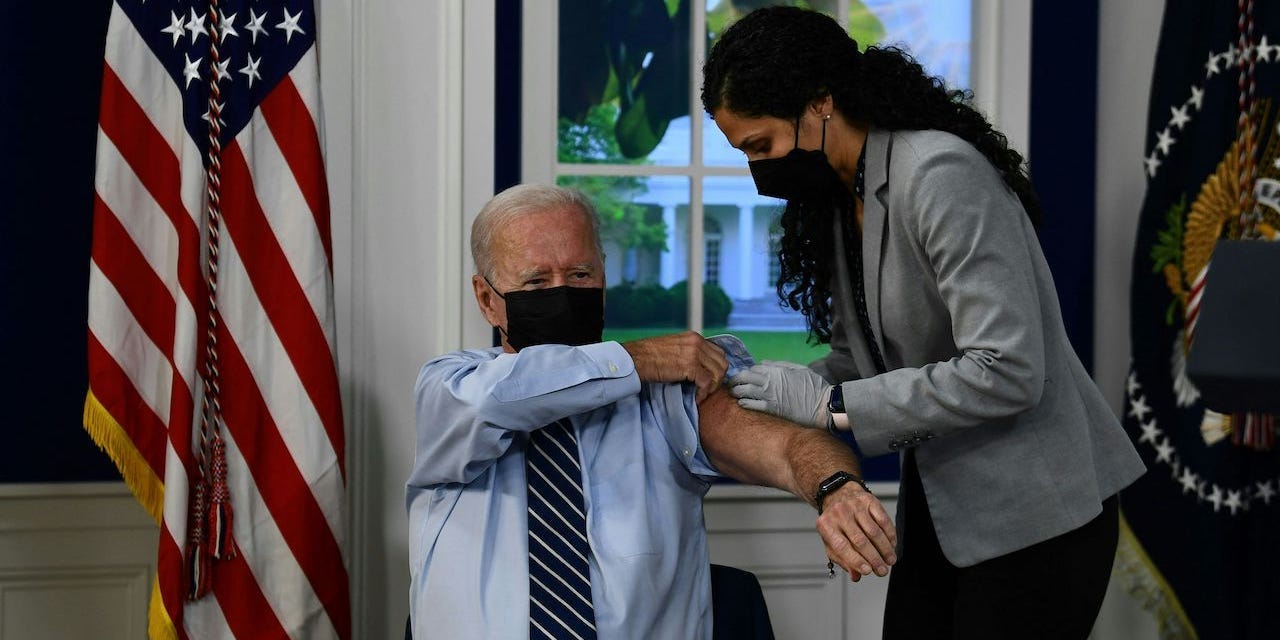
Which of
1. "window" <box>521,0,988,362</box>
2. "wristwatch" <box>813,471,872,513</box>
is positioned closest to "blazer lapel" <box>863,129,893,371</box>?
"wristwatch" <box>813,471,872,513</box>

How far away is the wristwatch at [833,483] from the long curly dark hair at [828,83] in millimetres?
582

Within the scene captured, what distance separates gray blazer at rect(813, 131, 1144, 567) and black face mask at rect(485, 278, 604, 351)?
17.2 inches

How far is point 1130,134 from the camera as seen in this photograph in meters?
2.98

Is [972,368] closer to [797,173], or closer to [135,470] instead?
[797,173]

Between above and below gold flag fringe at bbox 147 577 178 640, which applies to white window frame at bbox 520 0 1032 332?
above

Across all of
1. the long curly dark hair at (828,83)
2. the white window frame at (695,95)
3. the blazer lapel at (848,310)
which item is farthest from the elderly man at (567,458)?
the white window frame at (695,95)

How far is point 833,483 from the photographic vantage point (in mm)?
1567

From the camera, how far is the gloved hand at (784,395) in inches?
73.0

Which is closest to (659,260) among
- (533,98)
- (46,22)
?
(533,98)

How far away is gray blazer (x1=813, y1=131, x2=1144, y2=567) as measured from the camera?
168 centimetres

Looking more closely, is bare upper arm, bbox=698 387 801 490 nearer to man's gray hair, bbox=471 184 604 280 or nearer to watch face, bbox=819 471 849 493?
watch face, bbox=819 471 849 493

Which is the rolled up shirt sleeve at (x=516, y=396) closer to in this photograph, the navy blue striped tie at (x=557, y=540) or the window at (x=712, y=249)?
the navy blue striped tie at (x=557, y=540)

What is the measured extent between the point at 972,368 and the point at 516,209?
0.78 meters

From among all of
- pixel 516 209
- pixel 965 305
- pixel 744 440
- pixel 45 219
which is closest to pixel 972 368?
pixel 965 305
